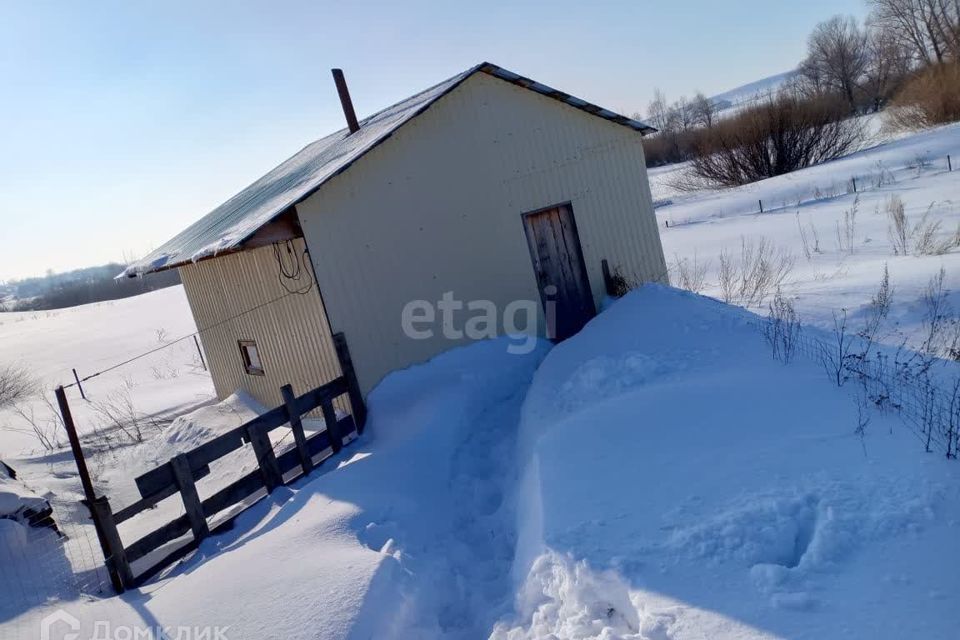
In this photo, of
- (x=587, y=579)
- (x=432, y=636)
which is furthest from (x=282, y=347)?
(x=587, y=579)

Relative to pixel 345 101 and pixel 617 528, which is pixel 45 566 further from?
pixel 345 101

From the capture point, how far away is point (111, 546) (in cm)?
559

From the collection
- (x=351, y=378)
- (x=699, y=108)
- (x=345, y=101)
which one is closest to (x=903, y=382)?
(x=351, y=378)

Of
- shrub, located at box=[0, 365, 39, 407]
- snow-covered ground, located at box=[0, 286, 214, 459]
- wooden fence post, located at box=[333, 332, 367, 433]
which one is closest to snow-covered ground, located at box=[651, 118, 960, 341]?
wooden fence post, located at box=[333, 332, 367, 433]

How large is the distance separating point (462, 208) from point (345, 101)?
173 inches

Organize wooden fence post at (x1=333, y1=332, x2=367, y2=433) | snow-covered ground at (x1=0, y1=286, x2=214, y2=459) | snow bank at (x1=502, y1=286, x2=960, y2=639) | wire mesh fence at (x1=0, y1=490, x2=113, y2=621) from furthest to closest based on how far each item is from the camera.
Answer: snow-covered ground at (x1=0, y1=286, x2=214, y2=459)
wooden fence post at (x1=333, y1=332, x2=367, y2=433)
wire mesh fence at (x1=0, y1=490, x2=113, y2=621)
snow bank at (x1=502, y1=286, x2=960, y2=639)

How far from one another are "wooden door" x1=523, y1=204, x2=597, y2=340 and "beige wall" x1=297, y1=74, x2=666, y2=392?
0.20m

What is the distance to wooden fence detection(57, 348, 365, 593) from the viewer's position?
5.61m

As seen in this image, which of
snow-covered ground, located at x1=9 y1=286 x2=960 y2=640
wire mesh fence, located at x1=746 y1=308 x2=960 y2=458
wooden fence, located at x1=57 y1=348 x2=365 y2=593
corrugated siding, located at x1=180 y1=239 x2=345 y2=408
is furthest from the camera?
corrugated siding, located at x1=180 y1=239 x2=345 y2=408

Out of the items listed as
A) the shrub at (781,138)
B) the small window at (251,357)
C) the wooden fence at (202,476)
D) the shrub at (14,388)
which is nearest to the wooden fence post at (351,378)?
the wooden fence at (202,476)

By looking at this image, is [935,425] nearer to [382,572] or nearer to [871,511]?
[871,511]

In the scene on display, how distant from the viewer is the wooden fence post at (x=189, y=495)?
6082 millimetres

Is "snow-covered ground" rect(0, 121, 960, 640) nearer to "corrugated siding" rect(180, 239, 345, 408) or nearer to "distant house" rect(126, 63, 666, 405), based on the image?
"distant house" rect(126, 63, 666, 405)

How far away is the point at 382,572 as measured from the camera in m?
4.54
